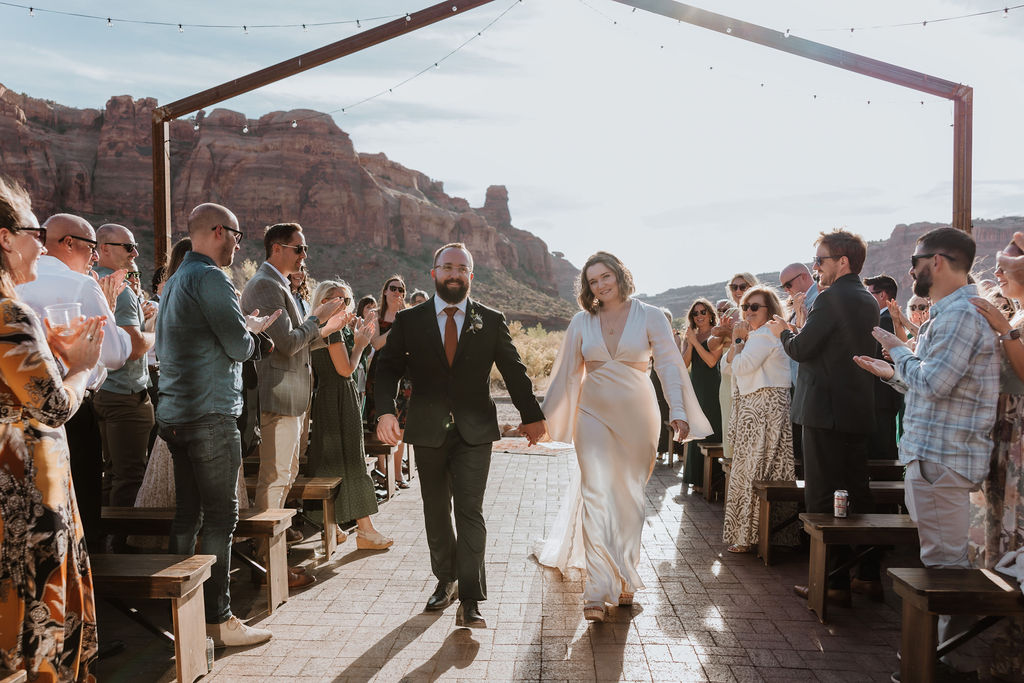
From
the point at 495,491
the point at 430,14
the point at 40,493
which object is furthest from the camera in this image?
the point at 430,14

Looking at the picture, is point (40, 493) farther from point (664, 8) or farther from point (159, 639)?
point (664, 8)

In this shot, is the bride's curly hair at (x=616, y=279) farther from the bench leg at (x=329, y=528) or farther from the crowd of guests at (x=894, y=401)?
the bench leg at (x=329, y=528)

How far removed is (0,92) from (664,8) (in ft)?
263

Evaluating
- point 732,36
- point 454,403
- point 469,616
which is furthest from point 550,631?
point 732,36

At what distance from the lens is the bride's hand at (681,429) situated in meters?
4.79

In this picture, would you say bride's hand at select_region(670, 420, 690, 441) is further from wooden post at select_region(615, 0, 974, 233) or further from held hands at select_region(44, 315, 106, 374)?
wooden post at select_region(615, 0, 974, 233)

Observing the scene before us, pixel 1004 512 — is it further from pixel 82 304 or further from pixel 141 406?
pixel 141 406

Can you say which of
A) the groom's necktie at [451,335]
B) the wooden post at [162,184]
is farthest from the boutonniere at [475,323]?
the wooden post at [162,184]

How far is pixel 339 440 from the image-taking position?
638 centimetres

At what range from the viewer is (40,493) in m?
2.65

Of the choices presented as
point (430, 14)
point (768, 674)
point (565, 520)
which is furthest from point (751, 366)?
point (430, 14)

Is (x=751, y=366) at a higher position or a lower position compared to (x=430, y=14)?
lower

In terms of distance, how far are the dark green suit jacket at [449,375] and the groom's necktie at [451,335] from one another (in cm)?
4

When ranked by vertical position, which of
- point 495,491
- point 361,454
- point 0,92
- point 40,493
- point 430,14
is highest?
point 0,92
